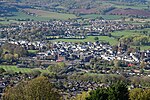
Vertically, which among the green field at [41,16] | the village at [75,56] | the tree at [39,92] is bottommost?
the green field at [41,16]

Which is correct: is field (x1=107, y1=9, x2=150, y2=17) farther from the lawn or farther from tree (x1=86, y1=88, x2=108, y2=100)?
tree (x1=86, y1=88, x2=108, y2=100)

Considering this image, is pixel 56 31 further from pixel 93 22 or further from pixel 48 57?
pixel 48 57

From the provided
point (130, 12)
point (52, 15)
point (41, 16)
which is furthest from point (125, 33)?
point (130, 12)

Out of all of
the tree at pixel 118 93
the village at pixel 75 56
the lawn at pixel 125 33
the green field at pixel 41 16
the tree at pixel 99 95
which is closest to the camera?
the tree at pixel 118 93

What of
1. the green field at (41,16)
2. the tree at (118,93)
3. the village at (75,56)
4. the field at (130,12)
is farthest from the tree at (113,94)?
the field at (130,12)

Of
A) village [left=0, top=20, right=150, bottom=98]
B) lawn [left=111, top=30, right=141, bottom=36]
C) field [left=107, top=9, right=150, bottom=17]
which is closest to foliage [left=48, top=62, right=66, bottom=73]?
village [left=0, top=20, right=150, bottom=98]

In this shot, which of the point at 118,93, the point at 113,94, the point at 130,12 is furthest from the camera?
the point at 130,12

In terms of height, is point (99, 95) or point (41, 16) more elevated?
point (99, 95)

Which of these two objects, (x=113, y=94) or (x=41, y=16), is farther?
(x=41, y=16)

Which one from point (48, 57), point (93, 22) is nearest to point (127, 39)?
point (48, 57)

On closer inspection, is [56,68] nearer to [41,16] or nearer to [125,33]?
[125,33]

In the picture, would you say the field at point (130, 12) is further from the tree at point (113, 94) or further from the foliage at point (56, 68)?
the tree at point (113, 94)
